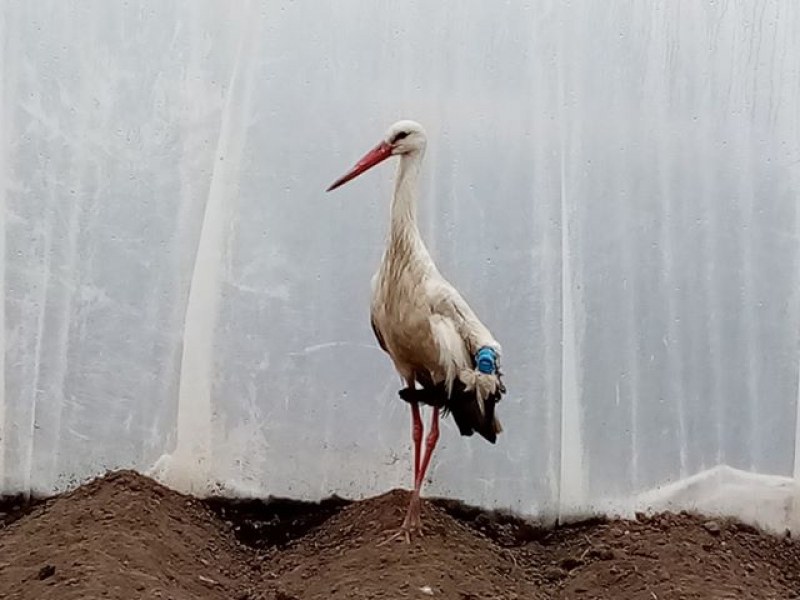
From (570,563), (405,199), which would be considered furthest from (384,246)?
(570,563)

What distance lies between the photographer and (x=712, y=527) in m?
1.99

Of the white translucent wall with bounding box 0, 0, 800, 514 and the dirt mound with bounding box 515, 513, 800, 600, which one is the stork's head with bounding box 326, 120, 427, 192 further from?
the dirt mound with bounding box 515, 513, 800, 600

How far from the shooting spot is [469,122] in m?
2.05

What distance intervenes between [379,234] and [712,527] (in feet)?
2.79

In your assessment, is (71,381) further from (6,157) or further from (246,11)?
(246,11)

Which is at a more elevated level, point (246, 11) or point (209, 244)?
point (246, 11)

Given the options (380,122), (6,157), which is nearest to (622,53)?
(380,122)

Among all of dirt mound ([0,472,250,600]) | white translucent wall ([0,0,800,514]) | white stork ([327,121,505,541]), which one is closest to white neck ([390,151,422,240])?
white stork ([327,121,505,541])

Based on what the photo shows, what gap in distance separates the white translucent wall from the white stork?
34cm

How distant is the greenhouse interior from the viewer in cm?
205

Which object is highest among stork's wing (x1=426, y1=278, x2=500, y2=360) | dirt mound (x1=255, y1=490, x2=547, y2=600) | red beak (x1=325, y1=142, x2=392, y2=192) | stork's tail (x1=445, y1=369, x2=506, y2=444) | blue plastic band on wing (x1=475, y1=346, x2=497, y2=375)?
red beak (x1=325, y1=142, x2=392, y2=192)

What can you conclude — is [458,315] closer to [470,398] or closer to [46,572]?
[470,398]

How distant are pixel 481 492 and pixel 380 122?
759mm

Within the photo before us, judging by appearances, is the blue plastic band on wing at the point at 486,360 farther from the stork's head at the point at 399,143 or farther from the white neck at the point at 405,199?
the stork's head at the point at 399,143
